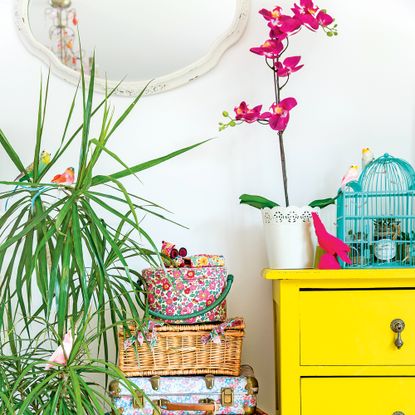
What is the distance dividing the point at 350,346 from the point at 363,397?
14 cm

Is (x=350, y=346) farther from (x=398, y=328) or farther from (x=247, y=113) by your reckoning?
(x=247, y=113)

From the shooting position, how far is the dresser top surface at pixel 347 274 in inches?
70.4

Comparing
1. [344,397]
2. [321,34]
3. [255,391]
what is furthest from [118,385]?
[321,34]

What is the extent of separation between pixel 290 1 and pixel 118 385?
141 centimetres

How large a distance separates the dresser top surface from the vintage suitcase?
0.35m

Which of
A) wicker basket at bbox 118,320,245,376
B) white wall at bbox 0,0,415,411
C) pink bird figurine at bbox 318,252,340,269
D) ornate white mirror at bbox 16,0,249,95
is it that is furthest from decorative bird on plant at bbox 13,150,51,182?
pink bird figurine at bbox 318,252,340,269

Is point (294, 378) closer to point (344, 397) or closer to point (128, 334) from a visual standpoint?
point (344, 397)

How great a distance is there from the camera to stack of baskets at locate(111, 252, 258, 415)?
1916mm

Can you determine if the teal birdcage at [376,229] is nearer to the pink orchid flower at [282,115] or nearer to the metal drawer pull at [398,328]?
the metal drawer pull at [398,328]

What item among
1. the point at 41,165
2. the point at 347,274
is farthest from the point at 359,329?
the point at 41,165

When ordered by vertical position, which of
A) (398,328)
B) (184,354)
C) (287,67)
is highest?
(287,67)

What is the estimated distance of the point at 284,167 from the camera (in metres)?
→ 2.13

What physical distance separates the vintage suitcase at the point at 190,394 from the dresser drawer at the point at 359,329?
227mm

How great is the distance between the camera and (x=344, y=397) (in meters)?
1.80
